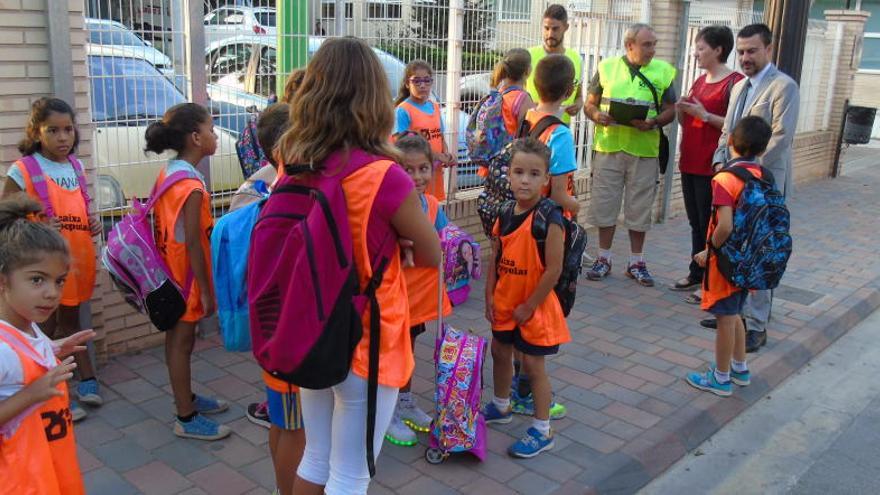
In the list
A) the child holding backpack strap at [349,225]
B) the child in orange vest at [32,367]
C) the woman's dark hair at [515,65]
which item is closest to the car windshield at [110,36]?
the child in orange vest at [32,367]

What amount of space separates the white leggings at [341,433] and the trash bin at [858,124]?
15.6 meters

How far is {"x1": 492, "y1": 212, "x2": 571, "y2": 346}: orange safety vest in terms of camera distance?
12.1 ft

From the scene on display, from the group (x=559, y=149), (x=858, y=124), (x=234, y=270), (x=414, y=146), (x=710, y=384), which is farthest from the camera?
(x=858, y=124)

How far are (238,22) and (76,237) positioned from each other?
1.86 m

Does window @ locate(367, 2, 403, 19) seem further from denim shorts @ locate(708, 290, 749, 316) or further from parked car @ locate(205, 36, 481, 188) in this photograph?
denim shorts @ locate(708, 290, 749, 316)

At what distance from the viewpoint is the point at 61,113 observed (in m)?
3.74

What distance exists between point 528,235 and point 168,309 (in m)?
1.70

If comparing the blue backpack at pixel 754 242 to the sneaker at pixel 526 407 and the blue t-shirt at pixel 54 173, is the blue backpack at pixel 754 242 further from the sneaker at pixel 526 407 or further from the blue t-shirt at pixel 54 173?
the blue t-shirt at pixel 54 173

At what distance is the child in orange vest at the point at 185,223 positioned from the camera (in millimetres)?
3613

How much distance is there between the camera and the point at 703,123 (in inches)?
254

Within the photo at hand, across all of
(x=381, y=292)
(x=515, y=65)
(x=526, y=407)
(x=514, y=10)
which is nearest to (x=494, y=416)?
(x=526, y=407)

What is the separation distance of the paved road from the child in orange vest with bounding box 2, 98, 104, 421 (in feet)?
9.76

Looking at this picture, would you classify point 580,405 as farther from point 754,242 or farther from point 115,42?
point 115,42

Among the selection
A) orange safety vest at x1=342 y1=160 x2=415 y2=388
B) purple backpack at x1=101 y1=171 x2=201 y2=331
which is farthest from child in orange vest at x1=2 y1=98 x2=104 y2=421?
orange safety vest at x1=342 y1=160 x2=415 y2=388
